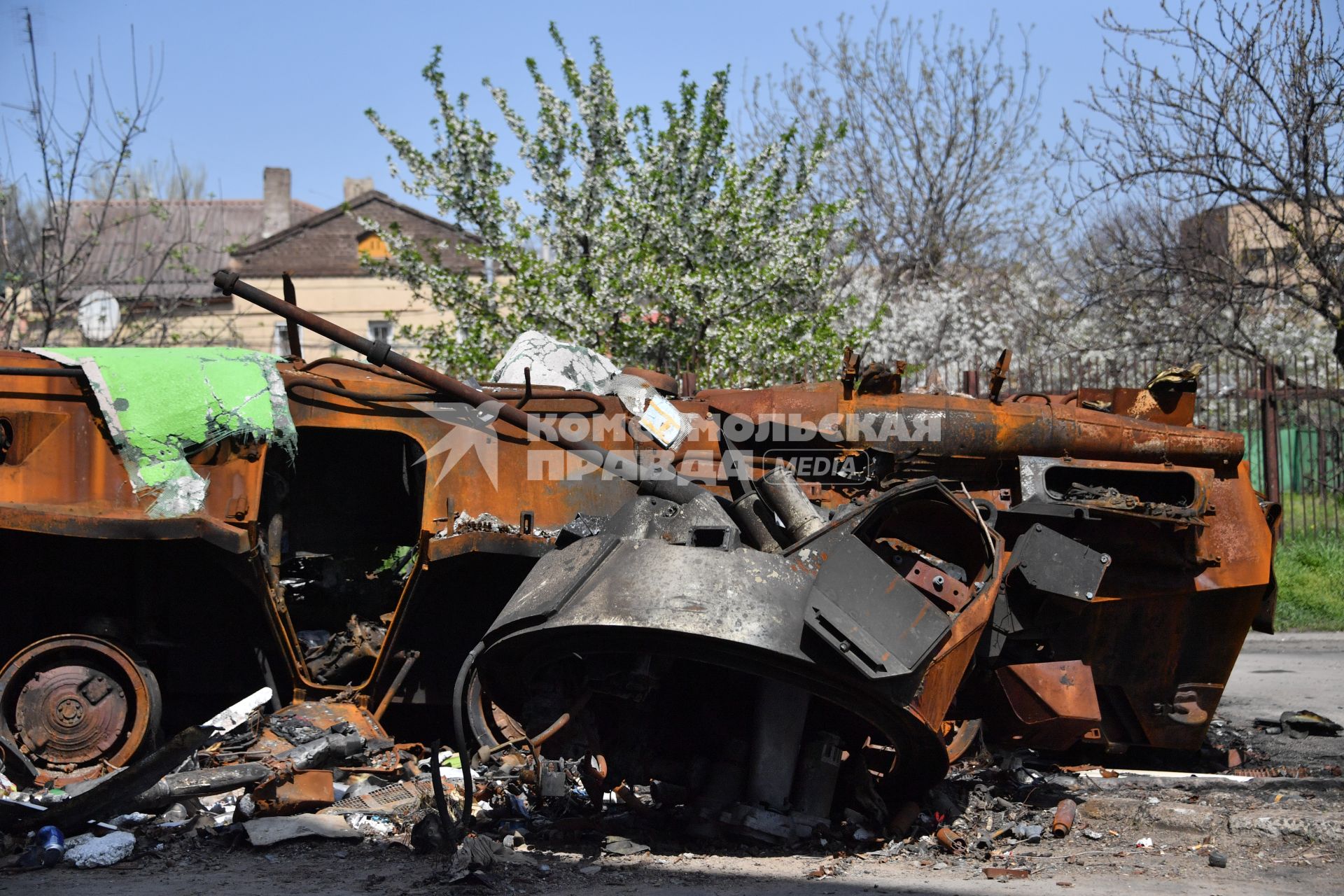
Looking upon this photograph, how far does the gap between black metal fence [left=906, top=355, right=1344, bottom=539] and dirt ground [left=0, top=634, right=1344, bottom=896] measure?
22.6 feet

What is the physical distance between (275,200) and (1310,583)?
99.5 feet

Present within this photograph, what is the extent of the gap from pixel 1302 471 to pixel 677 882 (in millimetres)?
11384

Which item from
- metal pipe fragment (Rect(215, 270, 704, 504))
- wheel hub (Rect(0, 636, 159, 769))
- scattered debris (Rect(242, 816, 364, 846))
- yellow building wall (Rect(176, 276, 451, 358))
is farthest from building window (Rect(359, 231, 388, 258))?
scattered debris (Rect(242, 816, 364, 846))

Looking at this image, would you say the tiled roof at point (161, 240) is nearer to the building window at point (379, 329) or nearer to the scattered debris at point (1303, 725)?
the building window at point (379, 329)

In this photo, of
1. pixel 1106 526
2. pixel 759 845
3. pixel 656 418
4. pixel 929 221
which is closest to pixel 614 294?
pixel 656 418

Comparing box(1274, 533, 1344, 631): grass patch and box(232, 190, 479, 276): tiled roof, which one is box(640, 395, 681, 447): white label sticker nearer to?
box(1274, 533, 1344, 631): grass patch

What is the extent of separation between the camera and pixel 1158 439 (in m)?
6.28

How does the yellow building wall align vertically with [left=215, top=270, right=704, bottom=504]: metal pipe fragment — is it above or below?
above

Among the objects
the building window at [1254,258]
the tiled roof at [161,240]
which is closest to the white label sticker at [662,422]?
the tiled roof at [161,240]

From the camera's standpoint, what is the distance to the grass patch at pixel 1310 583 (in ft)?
35.8

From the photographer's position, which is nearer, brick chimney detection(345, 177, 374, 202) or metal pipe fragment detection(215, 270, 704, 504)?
metal pipe fragment detection(215, 270, 704, 504)

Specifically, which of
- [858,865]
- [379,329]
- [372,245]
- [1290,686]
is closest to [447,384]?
[858,865]

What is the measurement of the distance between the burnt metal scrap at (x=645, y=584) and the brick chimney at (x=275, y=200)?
3041cm

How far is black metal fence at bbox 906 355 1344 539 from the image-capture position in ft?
39.7
